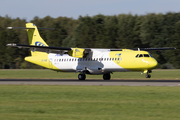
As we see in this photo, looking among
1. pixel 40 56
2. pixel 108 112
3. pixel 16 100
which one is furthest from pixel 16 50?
pixel 108 112

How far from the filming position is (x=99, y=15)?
85562mm

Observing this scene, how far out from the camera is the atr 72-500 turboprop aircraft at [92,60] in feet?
86.6

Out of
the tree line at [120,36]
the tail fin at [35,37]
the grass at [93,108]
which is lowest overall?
the grass at [93,108]

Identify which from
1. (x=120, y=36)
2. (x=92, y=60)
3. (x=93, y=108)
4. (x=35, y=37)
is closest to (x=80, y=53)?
(x=92, y=60)

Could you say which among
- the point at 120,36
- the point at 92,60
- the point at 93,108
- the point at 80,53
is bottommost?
the point at 93,108

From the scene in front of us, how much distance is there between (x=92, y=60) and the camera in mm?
28969

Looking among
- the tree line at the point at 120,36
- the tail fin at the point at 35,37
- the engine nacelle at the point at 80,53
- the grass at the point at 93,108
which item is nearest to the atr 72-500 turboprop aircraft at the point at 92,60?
the engine nacelle at the point at 80,53

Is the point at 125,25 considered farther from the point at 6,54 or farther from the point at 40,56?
the point at 40,56

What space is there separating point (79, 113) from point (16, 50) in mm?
63154

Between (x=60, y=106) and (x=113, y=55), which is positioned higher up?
(x=113, y=55)

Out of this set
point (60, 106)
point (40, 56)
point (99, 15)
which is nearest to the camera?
point (60, 106)

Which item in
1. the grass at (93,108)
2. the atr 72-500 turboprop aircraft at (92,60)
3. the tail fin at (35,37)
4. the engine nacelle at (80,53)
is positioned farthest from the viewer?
the tail fin at (35,37)

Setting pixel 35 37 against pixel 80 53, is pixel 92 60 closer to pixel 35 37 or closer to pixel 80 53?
pixel 80 53

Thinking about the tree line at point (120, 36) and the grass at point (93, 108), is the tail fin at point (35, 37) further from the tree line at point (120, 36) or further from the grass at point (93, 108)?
the tree line at point (120, 36)
